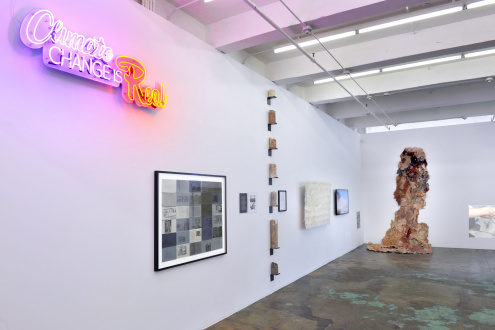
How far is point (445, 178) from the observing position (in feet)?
33.8

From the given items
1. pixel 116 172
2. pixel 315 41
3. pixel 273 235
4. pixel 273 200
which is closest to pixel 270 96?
pixel 315 41

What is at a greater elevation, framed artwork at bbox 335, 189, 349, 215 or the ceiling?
the ceiling

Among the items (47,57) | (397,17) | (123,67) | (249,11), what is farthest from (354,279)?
(47,57)

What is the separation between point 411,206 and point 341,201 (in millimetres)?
1998

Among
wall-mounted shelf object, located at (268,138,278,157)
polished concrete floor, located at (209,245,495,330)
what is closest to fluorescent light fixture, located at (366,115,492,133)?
polished concrete floor, located at (209,245,495,330)

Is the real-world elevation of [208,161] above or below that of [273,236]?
above

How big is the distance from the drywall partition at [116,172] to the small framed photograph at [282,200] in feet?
1.55

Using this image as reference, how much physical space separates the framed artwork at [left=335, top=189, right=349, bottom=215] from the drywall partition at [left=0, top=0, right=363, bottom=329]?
3.55 metres

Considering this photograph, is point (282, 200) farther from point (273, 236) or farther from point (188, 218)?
point (188, 218)

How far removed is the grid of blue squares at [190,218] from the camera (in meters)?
3.86

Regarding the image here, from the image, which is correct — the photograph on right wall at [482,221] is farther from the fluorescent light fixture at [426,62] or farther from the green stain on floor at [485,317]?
the green stain on floor at [485,317]

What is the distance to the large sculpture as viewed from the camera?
9484mm

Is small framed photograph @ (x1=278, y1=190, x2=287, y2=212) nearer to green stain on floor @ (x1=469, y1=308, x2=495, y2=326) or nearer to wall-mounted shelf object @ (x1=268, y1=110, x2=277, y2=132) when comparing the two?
wall-mounted shelf object @ (x1=268, y1=110, x2=277, y2=132)

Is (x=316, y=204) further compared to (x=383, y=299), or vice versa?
(x=316, y=204)
